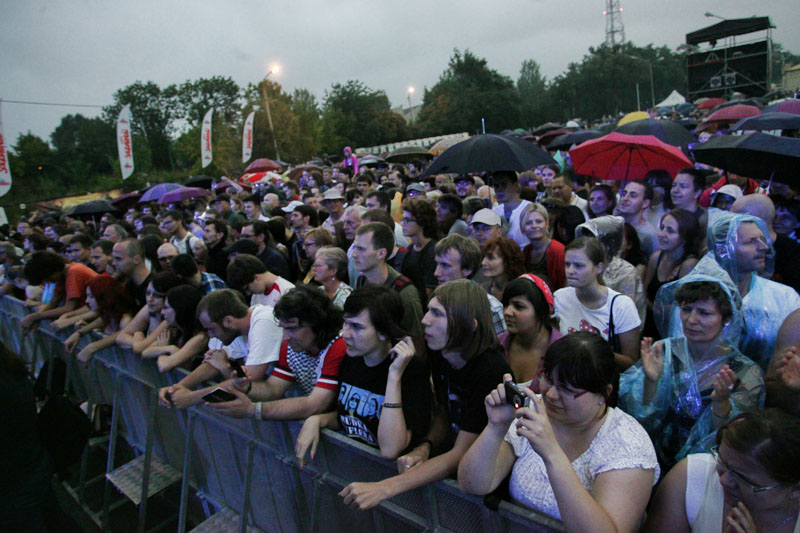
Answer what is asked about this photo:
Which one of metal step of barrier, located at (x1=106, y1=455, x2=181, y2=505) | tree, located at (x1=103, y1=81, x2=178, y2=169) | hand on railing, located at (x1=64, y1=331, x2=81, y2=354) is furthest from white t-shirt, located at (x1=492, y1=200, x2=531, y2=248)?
tree, located at (x1=103, y1=81, x2=178, y2=169)

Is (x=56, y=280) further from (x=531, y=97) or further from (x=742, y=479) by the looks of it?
(x=531, y=97)

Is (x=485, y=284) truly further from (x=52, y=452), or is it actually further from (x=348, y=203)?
(x=348, y=203)

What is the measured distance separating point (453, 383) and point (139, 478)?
3.42m

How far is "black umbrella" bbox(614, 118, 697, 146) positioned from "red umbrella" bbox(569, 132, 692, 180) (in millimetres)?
563

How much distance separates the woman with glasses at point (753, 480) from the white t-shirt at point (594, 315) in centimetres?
132

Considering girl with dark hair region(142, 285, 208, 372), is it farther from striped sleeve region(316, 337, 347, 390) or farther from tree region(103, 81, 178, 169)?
tree region(103, 81, 178, 169)

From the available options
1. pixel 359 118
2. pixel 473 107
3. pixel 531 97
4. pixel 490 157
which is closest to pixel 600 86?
pixel 531 97

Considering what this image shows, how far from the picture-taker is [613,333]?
3.09 metres

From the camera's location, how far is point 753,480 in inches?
60.9

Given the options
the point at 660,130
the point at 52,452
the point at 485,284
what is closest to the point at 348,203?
the point at 660,130

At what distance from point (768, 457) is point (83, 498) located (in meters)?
5.63

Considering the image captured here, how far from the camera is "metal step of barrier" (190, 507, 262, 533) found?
3.54m

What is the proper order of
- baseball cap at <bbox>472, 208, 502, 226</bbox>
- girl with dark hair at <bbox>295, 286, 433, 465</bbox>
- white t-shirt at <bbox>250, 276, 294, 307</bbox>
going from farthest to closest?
baseball cap at <bbox>472, 208, 502, 226</bbox> < white t-shirt at <bbox>250, 276, 294, 307</bbox> < girl with dark hair at <bbox>295, 286, 433, 465</bbox>

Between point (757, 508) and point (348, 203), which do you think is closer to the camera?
point (757, 508)
